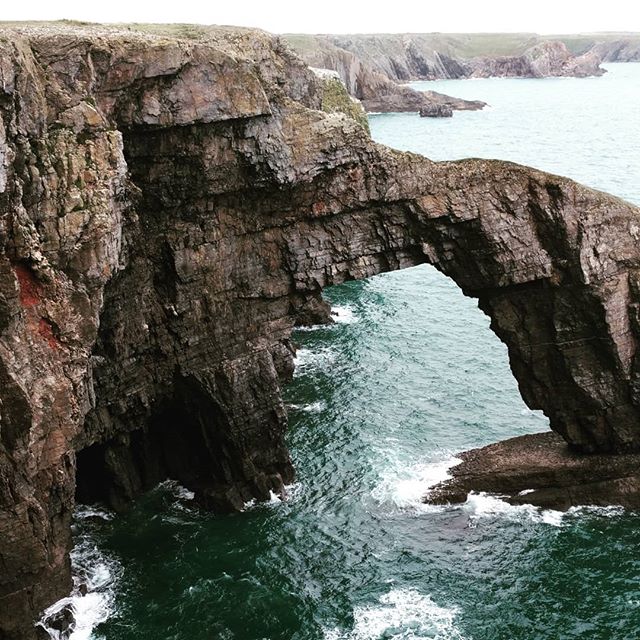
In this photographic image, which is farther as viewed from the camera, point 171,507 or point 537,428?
point 537,428

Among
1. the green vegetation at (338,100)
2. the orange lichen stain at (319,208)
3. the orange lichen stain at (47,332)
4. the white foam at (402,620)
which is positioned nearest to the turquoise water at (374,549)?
the white foam at (402,620)

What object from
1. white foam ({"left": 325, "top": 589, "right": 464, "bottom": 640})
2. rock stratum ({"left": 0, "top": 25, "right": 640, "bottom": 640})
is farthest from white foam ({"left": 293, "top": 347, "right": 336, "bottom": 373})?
white foam ({"left": 325, "top": 589, "right": 464, "bottom": 640})

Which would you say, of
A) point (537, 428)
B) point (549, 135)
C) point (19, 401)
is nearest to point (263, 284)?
point (19, 401)

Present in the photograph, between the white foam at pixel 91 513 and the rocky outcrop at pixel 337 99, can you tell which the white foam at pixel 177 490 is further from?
the rocky outcrop at pixel 337 99

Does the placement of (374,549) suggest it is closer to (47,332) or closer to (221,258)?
(221,258)

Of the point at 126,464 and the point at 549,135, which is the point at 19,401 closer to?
the point at 126,464
